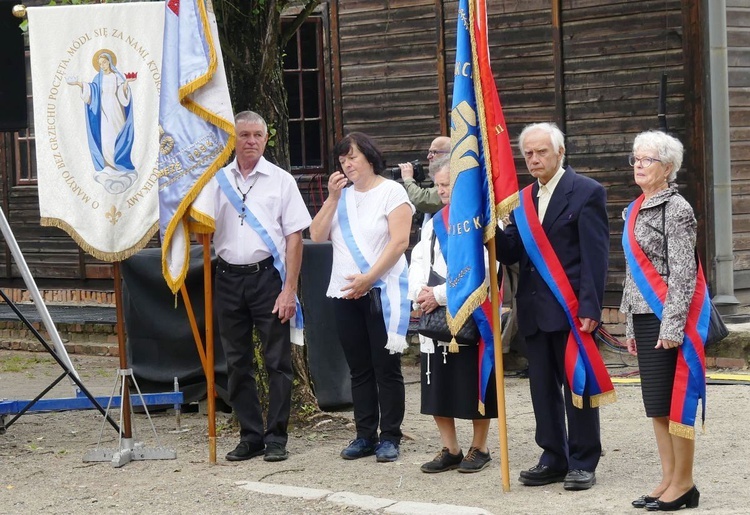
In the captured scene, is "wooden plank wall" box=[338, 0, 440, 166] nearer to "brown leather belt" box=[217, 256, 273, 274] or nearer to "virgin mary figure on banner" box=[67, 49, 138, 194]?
"brown leather belt" box=[217, 256, 273, 274]

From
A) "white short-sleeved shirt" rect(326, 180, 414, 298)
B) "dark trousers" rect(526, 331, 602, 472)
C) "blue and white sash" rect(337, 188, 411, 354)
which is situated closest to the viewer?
"dark trousers" rect(526, 331, 602, 472)

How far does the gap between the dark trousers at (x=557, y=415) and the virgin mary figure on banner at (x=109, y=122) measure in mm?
2417

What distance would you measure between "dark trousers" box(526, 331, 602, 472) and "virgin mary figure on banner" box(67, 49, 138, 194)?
95.2 inches

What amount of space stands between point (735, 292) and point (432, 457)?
17.2ft

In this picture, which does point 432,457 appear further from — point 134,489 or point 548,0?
point 548,0

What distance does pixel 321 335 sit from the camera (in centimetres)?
891

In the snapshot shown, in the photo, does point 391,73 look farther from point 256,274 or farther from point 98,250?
point 98,250

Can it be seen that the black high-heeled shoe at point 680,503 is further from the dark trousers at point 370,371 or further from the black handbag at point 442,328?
the dark trousers at point 370,371

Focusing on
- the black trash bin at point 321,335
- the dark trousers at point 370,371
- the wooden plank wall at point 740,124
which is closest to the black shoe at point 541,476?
the dark trousers at point 370,371

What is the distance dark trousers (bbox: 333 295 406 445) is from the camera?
7.17 meters

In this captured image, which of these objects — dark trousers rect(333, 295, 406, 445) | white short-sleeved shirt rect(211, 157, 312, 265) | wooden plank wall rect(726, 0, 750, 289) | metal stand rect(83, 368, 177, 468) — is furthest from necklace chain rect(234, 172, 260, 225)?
wooden plank wall rect(726, 0, 750, 289)

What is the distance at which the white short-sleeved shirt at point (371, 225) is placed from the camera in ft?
23.5

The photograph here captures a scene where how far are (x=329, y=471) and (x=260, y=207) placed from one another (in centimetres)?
149

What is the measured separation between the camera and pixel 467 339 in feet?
21.6
